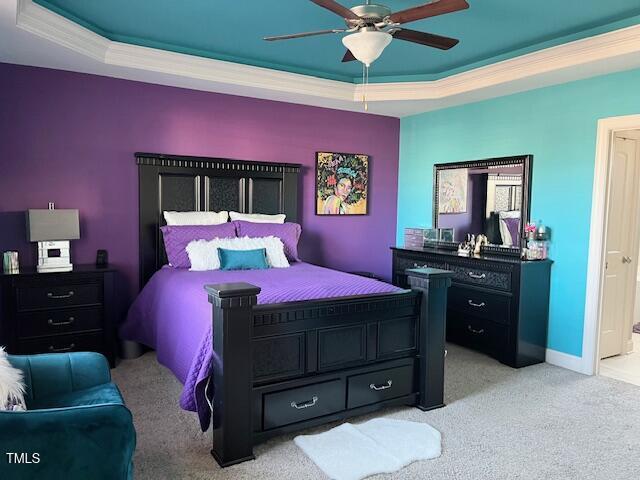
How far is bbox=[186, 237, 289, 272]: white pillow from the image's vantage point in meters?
3.95

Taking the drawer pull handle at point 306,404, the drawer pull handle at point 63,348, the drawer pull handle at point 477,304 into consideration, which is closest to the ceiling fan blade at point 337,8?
the drawer pull handle at point 306,404

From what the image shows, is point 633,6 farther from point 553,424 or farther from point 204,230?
point 204,230

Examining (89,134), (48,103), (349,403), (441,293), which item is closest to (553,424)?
(441,293)

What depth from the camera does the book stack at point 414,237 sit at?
5.33 metres

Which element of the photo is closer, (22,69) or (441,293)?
(441,293)

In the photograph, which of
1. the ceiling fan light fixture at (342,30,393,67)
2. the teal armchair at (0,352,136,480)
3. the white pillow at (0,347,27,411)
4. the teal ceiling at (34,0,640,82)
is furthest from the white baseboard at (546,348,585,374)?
the white pillow at (0,347,27,411)

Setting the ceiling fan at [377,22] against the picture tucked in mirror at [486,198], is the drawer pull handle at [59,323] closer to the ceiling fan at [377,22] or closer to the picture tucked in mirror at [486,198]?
the ceiling fan at [377,22]

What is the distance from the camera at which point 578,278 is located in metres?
3.95

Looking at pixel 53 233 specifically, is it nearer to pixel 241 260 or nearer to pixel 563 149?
pixel 241 260

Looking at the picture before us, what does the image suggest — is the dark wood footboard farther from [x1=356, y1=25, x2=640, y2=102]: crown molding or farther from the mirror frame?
[x1=356, y1=25, x2=640, y2=102]: crown molding

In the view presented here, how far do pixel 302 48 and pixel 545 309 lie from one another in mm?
3013

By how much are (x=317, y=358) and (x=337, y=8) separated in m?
1.88

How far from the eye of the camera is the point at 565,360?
4031 mm

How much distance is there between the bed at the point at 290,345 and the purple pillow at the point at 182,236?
0.46ft
